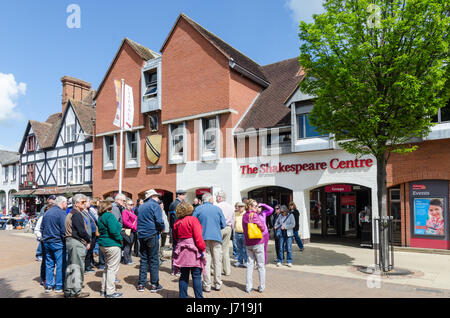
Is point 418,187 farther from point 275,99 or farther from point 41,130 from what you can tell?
point 41,130

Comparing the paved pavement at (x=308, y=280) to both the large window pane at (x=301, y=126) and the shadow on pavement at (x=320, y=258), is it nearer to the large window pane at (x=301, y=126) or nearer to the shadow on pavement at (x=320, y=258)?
the shadow on pavement at (x=320, y=258)

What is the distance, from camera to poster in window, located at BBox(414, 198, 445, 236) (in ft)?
39.1

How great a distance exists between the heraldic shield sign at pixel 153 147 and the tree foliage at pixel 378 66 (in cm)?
1202

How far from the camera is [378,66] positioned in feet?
29.0

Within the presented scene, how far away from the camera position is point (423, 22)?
26.3ft

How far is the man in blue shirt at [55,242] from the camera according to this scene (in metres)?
6.76

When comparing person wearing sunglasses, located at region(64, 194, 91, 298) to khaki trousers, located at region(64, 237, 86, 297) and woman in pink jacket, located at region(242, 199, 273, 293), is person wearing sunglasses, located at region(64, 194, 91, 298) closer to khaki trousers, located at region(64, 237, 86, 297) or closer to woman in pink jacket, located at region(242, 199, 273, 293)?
khaki trousers, located at region(64, 237, 86, 297)

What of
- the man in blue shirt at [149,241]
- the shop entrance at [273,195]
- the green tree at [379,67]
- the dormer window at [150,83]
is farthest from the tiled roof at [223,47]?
the man in blue shirt at [149,241]

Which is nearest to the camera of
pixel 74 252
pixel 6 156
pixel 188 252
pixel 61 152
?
pixel 188 252

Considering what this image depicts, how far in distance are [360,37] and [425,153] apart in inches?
230

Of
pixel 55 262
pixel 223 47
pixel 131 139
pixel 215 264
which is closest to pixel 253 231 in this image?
pixel 215 264

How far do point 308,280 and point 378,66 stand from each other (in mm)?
5531

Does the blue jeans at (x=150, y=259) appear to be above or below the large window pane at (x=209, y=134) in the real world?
below
